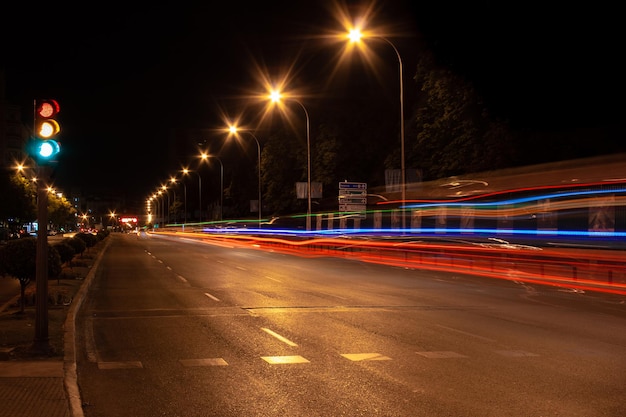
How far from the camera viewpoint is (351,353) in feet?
30.8

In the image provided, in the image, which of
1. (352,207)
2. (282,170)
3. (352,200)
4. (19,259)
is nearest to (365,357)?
(19,259)

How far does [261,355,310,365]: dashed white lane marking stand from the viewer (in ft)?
28.9

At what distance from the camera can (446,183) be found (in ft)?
114

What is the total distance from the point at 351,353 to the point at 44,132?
5.25m

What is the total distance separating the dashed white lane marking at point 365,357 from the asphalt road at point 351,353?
1 centimetres

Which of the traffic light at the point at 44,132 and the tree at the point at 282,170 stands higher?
the tree at the point at 282,170

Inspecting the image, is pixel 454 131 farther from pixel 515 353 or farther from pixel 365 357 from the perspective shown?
pixel 365 357

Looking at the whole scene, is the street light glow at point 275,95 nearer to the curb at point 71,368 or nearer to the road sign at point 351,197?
the road sign at point 351,197

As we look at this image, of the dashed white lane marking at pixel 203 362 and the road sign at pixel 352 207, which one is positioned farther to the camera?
the road sign at pixel 352 207

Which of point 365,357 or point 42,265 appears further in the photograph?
point 365,357

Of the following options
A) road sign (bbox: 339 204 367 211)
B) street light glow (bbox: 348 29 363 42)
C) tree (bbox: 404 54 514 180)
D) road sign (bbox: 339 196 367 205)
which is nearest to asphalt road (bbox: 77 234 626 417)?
street light glow (bbox: 348 29 363 42)

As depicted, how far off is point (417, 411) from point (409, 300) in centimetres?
986

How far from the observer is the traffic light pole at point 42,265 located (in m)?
8.45

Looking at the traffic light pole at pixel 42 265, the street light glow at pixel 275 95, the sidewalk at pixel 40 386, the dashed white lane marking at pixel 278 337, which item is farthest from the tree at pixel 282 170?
the sidewalk at pixel 40 386
